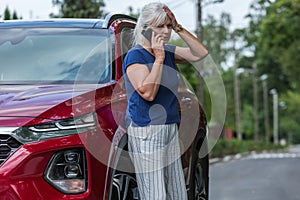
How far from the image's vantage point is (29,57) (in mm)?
5254

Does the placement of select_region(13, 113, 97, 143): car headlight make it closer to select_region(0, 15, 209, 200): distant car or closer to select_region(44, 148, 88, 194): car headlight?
select_region(0, 15, 209, 200): distant car

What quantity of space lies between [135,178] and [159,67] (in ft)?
2.96

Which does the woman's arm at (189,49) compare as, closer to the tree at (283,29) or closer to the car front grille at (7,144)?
the car front grille at (7,144)

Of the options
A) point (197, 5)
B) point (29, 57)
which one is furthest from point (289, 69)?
point (29, 57)

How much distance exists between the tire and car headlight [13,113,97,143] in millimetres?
1614

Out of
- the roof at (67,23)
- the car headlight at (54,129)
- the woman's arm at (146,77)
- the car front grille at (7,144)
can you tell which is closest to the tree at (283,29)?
the roof at (67,23)

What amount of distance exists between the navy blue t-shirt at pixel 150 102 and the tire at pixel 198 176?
130 centimetres

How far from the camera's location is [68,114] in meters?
3.94

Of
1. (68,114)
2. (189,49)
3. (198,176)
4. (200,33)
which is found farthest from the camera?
(200,33)

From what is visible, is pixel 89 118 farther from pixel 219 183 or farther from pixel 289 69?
pixel 289 69

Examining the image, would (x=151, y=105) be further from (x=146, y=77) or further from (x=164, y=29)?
(x=164, y=29)

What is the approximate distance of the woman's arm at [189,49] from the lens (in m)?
4.39

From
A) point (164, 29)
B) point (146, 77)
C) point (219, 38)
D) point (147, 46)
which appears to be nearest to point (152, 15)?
point (164, 29)

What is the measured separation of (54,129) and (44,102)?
26cm
